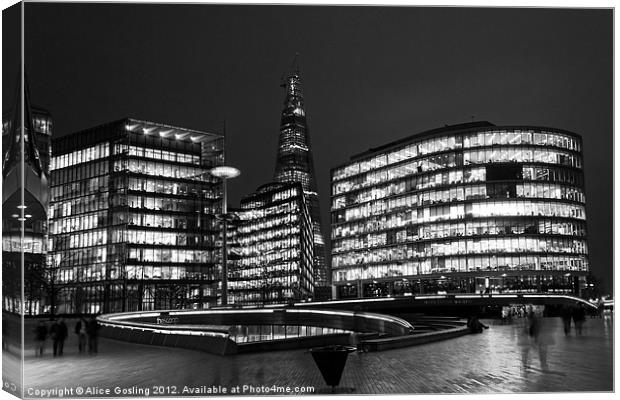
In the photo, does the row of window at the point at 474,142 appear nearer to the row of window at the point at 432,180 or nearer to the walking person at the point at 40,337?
the row of window at the point at 432,180

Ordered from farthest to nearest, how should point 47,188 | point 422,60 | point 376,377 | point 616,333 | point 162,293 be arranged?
point 162,293
point 422,60
point 47,188
point 616,333
point 376,377

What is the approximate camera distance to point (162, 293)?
9450 centimetres

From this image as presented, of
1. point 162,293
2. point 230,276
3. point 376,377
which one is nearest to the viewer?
point 376,377

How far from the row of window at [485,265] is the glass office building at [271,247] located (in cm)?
4455

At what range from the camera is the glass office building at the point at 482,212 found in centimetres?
9575

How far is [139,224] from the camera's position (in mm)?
91438

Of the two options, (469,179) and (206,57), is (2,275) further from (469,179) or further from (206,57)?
(469,179)

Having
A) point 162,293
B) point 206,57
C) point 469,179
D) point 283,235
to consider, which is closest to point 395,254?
point 469,179

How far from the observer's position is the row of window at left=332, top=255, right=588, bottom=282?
3723 inches

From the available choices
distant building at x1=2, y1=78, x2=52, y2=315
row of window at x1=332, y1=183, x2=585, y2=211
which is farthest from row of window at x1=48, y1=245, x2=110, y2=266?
distant building at x1=2, y1=78, x2=52, y2=315

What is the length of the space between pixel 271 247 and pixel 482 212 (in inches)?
2948

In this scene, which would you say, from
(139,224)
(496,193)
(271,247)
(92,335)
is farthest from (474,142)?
(92,335)

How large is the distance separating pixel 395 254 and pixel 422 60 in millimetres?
86579

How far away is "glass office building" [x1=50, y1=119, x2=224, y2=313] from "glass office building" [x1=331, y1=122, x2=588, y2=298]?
30.1 meters
